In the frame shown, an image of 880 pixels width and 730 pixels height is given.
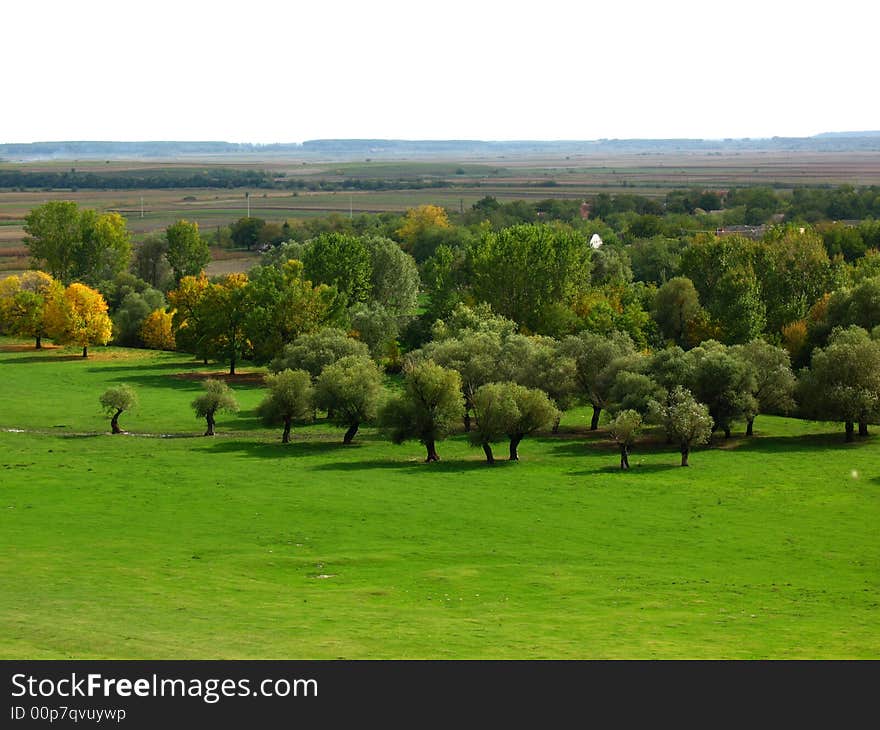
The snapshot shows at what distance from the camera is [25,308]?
364 feet

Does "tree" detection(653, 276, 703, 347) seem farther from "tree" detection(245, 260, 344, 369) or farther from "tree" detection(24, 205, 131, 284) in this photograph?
"tree" detection(24, 205, 131, 284)

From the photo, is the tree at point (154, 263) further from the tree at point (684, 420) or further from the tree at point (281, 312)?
the tree at point (684, 420)

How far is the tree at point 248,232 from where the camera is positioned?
19188cm

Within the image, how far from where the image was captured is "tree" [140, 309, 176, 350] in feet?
375

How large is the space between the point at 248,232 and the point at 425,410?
5098 inches

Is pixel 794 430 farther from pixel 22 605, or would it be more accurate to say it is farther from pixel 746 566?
pixel 22 605

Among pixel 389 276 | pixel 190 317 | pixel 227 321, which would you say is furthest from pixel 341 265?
pixel 227 321

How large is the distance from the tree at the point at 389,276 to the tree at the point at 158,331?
18952 mm

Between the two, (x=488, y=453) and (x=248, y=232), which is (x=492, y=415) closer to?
(x=488, y=453)

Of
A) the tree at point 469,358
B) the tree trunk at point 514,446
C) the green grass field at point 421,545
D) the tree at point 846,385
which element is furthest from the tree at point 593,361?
the tree at point 846,385

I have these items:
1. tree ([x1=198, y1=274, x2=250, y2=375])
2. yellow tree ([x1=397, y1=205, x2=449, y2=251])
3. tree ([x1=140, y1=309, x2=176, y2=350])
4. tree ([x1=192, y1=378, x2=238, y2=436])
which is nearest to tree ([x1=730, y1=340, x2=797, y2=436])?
tree ([x1=192, y1=378, x2=238, y2=436])

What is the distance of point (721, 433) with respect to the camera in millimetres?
74688

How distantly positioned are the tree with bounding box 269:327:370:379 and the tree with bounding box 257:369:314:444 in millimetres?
5747
